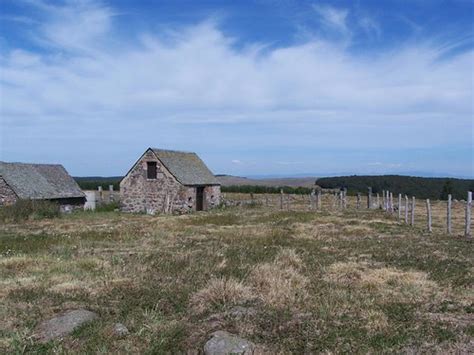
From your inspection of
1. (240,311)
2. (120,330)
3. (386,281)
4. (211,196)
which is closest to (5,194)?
(211,196)

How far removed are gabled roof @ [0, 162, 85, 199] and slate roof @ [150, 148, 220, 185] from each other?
6913 mm

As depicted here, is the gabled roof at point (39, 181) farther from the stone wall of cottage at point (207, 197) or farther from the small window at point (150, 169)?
the stone wall of cottage at point (207, 197)

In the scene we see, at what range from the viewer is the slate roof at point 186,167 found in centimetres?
3553

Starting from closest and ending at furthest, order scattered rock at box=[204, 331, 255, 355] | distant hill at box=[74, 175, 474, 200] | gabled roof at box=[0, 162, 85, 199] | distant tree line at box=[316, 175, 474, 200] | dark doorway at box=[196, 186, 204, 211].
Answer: scattered rock at box=[204, 331, 255, 355] → gabled roof at box=[0, 162, 85, 199] → dark doorway at box=[196, 186, 204, 211] → distant hill at box=[74, 175, 474, 200] → distant tree line at box=[316, 175, 474, 200]

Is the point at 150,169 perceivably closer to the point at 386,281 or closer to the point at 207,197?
the point at 207,197

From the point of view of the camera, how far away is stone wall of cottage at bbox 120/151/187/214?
35.1 m

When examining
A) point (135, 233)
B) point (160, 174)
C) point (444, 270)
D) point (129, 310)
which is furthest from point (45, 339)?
point (160, 174)

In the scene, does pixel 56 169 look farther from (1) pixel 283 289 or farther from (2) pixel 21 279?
(1) pixel 283 289

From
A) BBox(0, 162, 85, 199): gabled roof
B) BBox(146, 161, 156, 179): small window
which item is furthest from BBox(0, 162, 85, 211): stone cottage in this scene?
BBox(146, 161, 156, 179): small window

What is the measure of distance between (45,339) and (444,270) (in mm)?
8856

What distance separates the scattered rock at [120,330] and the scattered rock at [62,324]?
532 mm

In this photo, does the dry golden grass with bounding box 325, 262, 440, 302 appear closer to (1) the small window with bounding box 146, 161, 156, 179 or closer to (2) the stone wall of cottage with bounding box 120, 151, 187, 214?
(2) the stone wall of cottage with bounding box 120, 151, 187, 214

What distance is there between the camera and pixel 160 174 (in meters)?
35.3

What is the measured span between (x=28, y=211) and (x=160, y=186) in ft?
32.8
